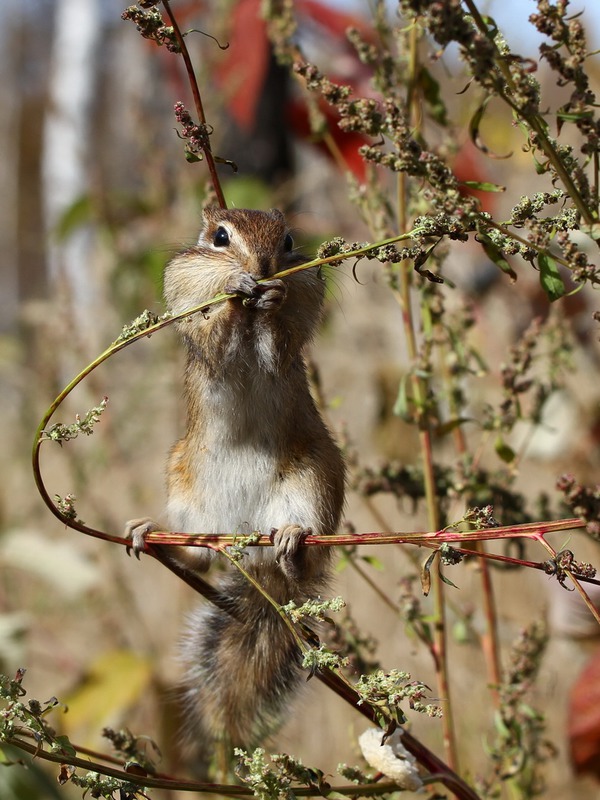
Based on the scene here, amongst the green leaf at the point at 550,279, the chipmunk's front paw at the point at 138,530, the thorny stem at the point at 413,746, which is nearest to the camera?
the green leaf at the point at 550,279

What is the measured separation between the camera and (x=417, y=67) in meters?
1.71

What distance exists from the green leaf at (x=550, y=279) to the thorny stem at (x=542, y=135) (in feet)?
0.21

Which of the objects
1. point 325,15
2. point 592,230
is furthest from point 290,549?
point 325,15

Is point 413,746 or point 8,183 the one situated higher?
point 8,183

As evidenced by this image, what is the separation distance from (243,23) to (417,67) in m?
1.73

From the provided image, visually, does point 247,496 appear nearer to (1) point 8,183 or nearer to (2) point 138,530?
(2) point 138,530

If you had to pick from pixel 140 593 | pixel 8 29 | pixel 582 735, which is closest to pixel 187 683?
pixel 582 735

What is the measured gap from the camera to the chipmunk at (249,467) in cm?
176

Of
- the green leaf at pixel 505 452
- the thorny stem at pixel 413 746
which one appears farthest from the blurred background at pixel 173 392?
the thorny stem at pixel 413 746

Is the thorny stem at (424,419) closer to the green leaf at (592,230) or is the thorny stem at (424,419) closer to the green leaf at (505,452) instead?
the green leaf at (505,452)

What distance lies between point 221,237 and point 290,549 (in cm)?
68

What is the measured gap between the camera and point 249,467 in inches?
72.3

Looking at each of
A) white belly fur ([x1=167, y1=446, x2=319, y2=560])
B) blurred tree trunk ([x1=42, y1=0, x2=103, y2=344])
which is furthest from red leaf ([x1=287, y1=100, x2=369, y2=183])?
blurred tree trunk ([x1=42, y1=0, x2=103, y2=344])

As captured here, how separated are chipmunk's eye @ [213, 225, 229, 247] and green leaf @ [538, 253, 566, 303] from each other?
0.89 m
